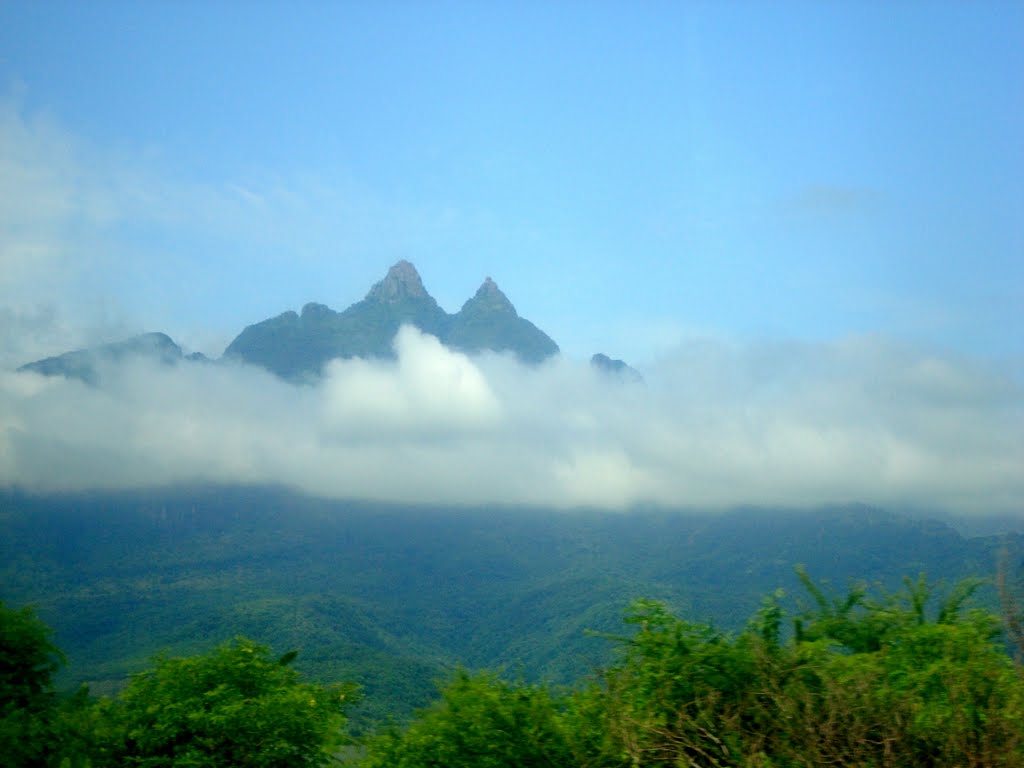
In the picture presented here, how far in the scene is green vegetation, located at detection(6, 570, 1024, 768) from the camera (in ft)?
36.9

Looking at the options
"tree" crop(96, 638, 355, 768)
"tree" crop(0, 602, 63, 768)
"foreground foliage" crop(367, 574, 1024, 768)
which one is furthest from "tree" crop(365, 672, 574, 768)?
"tree" crop(0, 602, 63, 768)

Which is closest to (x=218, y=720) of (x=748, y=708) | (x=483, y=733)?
(x=483, y=733)

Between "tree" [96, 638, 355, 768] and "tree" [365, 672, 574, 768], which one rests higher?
"tree" [365, 672, 574, 768]

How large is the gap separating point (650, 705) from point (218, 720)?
10.3m

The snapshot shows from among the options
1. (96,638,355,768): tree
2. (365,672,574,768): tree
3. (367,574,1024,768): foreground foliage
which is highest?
(367,574,1024,768): foreground foliage

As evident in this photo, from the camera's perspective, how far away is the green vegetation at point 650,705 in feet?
36.9

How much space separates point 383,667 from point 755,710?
124m

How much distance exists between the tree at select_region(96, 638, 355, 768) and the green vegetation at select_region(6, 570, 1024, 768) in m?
0.04

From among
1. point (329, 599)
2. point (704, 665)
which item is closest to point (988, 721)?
point (704, 665)

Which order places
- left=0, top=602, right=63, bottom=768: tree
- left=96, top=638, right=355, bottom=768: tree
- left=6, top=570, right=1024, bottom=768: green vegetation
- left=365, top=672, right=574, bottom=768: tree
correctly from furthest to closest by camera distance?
left=0, top=602, right=63, bottom=768: tree, left=96, top=638, right=355, bottom=768: tree, left=365, top=672, right=574, bottom=768: tree, left=6, top=570, right=1024, bottom=768: green vegetation

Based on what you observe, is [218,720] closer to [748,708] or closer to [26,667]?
[26,667]

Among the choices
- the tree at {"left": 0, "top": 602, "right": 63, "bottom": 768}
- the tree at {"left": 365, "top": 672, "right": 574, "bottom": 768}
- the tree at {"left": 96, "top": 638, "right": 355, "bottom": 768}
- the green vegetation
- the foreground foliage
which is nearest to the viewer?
the foreground foliage

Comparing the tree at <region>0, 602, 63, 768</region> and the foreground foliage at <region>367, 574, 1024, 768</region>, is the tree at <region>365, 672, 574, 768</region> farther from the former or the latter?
the tree at <region>0, 602, 63, 768</region>

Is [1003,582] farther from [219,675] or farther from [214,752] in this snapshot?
[219,675]
